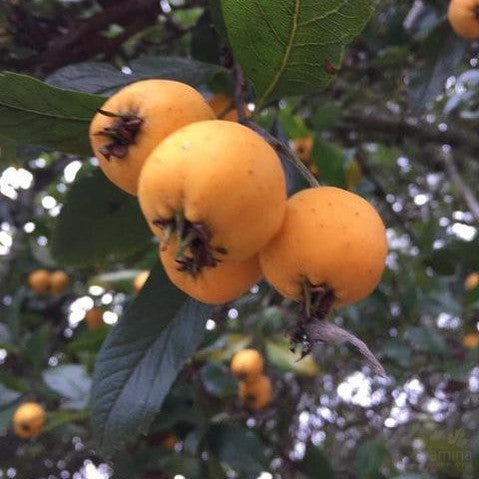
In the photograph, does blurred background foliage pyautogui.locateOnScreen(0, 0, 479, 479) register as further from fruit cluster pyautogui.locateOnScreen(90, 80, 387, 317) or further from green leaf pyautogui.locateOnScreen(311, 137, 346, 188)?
fruit cluster pyautogui.locateOnScreen(90, 80, 387, 317)

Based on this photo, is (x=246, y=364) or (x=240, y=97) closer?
(x=240, y=97)

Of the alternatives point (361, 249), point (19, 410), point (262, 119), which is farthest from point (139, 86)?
point (19, 410)

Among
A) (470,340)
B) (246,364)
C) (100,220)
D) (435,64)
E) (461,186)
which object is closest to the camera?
(100,220)

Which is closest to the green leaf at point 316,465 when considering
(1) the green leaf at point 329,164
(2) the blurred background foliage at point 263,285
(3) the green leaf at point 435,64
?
(2) the blurred background foliage at point 263,285

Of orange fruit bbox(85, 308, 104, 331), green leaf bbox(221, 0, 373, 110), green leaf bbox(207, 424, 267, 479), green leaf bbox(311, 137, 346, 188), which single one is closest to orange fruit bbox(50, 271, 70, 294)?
orange fruit bbox(85, 308, 104, 331)

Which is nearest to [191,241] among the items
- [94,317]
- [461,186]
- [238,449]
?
[238,449]

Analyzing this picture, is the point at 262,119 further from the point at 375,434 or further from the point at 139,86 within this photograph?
the point at 375,434

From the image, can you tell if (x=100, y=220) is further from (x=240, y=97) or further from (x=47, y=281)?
(x=47, y=281)
